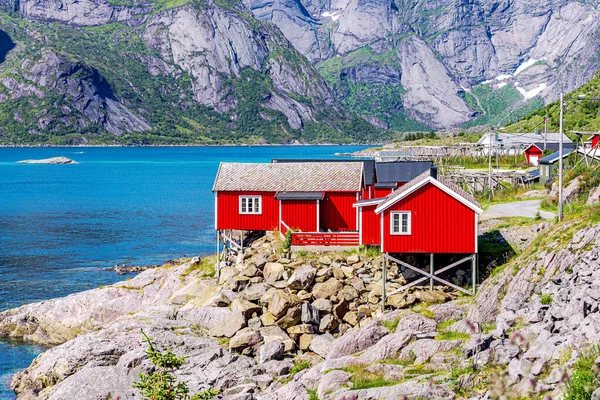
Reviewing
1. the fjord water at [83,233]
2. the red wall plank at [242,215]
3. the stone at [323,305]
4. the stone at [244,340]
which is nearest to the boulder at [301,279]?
the stone at [323,305]

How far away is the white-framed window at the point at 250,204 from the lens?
44.5 m

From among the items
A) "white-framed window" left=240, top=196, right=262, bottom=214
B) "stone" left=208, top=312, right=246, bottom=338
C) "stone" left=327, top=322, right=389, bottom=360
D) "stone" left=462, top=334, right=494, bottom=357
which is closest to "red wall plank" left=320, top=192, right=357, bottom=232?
"white-framed window" left=240, top=196, right=262, bottom=214

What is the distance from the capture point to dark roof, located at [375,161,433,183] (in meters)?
49.1

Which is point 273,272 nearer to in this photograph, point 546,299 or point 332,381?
point 332,381

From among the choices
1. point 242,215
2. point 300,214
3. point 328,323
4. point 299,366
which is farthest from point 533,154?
point 299,366

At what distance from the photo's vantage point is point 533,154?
8806 centimetres

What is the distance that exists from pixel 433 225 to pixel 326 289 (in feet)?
17.8

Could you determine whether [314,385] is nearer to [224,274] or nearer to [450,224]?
[450,224]

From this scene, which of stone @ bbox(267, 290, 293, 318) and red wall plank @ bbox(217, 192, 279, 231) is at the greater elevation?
red wall plank @ bbox(217, 192, 279, 231)

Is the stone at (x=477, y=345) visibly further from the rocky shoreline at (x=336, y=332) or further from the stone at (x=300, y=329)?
the stone at (x=300, y=329)

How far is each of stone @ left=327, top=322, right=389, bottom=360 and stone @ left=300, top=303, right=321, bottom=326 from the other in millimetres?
4217

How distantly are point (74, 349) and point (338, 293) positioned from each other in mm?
11230

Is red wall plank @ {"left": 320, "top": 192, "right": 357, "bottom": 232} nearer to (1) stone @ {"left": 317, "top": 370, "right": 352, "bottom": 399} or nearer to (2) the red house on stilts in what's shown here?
(2) the red house on stilts

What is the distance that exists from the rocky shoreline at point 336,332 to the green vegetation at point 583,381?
0.34m
